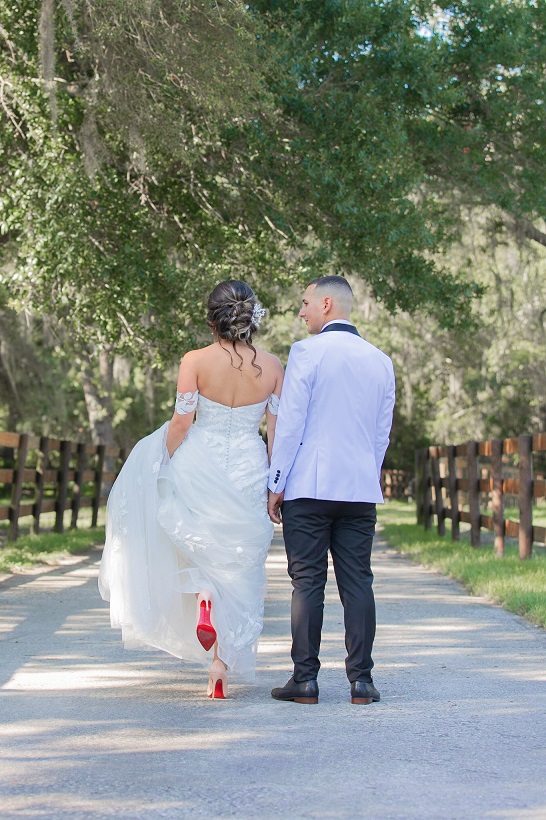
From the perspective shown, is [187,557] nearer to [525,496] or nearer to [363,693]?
[363,693]

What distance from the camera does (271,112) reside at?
11930 mm

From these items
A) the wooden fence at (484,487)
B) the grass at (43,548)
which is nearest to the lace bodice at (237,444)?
the wooden fence at (484,487)

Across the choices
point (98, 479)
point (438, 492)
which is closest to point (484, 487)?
point (438, 492)

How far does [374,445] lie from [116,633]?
256cm

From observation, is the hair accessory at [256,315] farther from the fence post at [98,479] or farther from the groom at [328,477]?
the fence post at [98,479]

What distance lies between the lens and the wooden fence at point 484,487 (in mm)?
11109

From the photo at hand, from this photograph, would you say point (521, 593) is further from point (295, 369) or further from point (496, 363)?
point (496, 363)

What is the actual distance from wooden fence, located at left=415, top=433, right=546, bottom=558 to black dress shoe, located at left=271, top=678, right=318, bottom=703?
5.67 metres

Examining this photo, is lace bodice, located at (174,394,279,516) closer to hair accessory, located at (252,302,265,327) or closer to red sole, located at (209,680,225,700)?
hair accessory, located at (252,302,265,327)

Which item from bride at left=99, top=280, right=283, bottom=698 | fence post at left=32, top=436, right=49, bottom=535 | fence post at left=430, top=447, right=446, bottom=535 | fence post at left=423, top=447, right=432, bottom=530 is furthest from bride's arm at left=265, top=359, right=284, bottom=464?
fence post at left=423, top=447, right=432, bottom=530

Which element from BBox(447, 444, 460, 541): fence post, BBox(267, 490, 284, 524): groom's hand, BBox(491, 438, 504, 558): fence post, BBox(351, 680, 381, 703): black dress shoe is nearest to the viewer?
BBox(351, 680, 381, 703): black dress shoe

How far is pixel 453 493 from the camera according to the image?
14.6 m

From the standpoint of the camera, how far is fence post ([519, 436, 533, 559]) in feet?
36.2

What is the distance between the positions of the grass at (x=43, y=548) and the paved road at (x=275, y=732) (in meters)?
4.11
